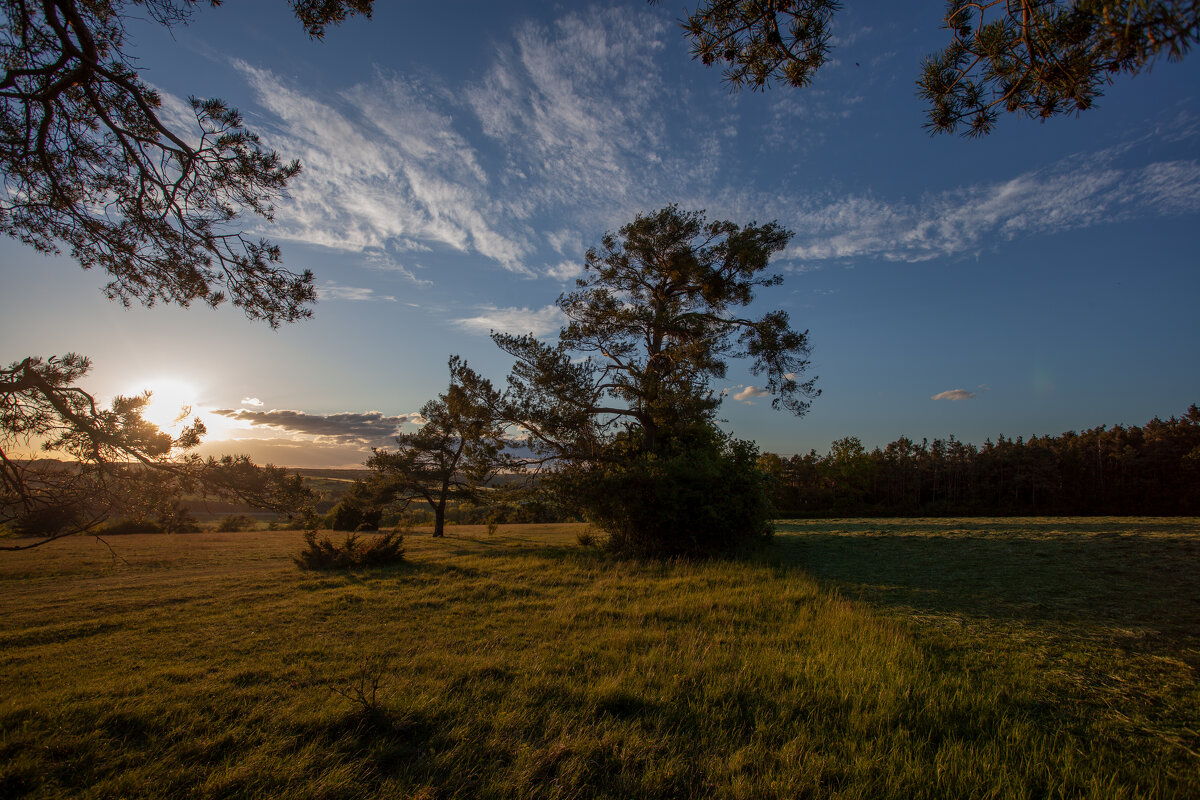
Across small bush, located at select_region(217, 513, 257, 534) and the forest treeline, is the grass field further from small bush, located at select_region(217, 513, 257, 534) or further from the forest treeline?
the forest treeline

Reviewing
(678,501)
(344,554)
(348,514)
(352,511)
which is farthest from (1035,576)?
(348,514)

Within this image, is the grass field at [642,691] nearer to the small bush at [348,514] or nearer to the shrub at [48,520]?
the shrub at [48,520]

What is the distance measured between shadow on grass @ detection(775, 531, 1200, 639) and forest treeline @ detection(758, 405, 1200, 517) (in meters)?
37.6

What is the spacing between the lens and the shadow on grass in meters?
6.07

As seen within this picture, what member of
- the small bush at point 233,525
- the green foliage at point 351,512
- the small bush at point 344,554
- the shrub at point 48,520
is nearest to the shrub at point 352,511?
the green foliage at point 351,512

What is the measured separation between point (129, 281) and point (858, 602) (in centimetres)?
1128

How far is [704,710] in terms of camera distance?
13.0ft

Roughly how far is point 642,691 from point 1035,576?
8.47 m

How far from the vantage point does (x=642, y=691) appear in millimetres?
4375

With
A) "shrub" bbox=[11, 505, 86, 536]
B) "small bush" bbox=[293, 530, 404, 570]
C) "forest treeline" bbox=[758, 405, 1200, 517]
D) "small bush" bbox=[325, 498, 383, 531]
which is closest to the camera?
"shrub" bbox=[11, 505, 86, 536]

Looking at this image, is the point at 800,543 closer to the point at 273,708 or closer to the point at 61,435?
the point at 273,708

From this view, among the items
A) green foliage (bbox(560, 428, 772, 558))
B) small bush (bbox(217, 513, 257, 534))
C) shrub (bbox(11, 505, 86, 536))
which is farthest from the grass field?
small bush (bbox(217, 513, 257, 534))

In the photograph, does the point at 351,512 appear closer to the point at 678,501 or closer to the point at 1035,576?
the point at 678,501

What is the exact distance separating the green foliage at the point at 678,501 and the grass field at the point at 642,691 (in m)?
4.45
